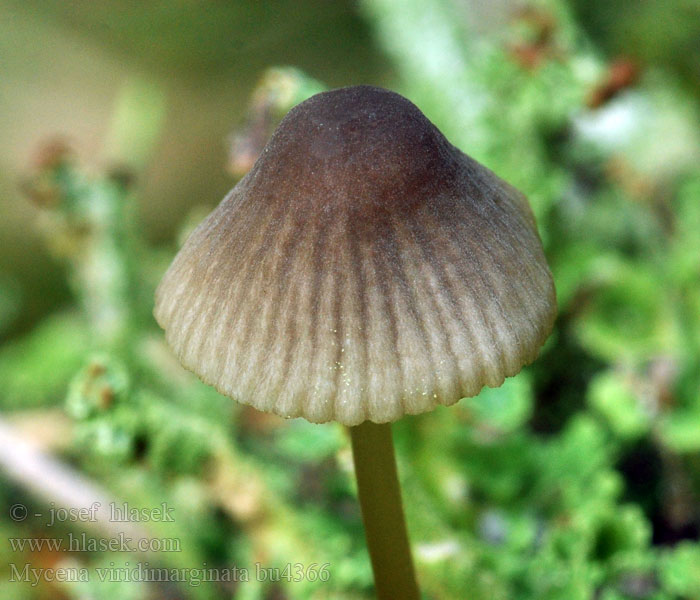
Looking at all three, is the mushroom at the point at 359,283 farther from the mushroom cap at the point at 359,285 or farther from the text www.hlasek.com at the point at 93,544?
the text www.hlasek.com at the point at 93,544

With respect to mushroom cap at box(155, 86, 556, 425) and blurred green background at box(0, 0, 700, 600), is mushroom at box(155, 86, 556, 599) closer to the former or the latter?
mushroom cap at box(155, 86, 556, 425)

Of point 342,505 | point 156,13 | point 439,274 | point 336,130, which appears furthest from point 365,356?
point 156,13

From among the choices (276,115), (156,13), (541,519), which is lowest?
(541,519)

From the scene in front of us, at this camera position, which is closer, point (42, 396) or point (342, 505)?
point (342, 505)

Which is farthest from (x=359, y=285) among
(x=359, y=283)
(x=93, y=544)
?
(x=93, y=544)

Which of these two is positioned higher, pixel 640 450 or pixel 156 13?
pixel 156 13

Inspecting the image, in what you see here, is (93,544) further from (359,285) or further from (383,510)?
(359,285)

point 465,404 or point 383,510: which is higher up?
point 465,404

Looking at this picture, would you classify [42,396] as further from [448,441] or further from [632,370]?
[632,370]
